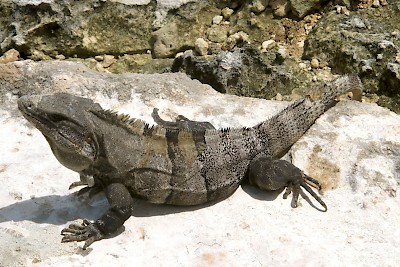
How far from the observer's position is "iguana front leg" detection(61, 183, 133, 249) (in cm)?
431

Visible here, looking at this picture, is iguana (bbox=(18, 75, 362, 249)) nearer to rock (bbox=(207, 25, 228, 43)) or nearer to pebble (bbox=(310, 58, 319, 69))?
pebble (bbox=(310, 58, 319, 69))

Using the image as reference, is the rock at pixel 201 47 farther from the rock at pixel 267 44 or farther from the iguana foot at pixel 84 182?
the iguana foot at pixel 84 182

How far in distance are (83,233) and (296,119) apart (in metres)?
2.22

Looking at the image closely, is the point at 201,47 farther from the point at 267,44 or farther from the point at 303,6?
the point at 303,6

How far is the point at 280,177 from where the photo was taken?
488 cm

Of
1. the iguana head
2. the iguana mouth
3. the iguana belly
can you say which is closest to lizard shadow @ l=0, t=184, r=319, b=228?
the iguana belly

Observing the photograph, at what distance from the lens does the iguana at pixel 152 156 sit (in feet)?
13.8

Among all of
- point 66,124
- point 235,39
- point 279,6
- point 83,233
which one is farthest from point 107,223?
point 279,6

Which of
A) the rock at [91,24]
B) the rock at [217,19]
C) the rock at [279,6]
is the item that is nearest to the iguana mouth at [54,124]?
the rock at [91,24]

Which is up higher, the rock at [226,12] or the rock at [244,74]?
the rock at [226,12]

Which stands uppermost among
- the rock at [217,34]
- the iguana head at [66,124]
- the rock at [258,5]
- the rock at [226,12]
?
the iguana head at [66,124]

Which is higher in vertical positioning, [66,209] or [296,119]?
[296,119]

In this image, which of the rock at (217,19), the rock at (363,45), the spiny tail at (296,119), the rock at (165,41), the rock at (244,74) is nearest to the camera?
the spiny tail at (296,119)

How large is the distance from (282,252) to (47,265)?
1.69 metres
